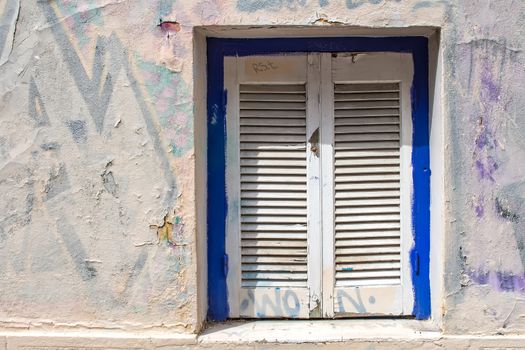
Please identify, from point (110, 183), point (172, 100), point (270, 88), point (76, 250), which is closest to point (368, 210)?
point (270, 88)

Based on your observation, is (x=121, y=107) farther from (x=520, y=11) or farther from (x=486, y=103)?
(x=520, y=11)

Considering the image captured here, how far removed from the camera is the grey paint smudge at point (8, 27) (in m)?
3.67

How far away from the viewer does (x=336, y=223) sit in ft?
12.8

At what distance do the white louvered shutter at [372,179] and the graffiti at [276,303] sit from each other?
0.23 metres

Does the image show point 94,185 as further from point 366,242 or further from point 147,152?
point 366,242

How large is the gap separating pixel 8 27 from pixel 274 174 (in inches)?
64.1

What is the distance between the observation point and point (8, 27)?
3.68 metres

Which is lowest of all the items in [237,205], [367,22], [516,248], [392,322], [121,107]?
[392,322]

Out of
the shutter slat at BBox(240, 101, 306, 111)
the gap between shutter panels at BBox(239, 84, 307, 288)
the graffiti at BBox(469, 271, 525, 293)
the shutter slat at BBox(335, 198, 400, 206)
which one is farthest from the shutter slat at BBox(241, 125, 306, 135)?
the graffiti at BBox(469, 271, 525, 293)

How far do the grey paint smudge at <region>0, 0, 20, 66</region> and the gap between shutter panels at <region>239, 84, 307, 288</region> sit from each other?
49.4 inches

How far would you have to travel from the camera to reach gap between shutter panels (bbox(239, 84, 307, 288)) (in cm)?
389

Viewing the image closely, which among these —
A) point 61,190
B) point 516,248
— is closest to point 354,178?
point 516,248

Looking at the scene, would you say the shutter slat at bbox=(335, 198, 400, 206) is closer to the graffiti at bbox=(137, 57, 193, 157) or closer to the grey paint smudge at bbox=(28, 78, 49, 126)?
the graffiti at bbox=(137, 57, 193, 157)

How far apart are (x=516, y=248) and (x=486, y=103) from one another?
0.78 meters
